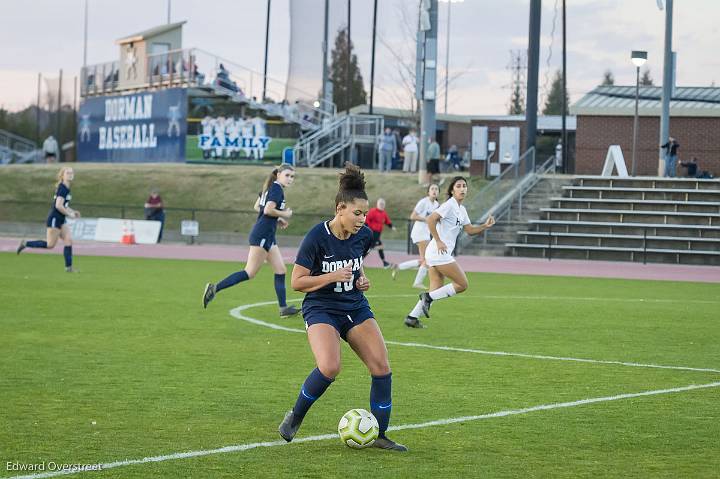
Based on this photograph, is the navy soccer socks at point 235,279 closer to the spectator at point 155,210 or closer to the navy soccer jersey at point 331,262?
the navy soccer jersey at point 331,262

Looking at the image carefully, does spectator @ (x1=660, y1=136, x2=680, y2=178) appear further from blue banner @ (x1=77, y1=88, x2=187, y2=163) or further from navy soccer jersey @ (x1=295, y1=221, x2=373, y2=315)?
navy soccer jersey @ (x1=295, y1=221, x2=373, y2=315)

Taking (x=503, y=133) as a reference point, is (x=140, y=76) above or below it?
above

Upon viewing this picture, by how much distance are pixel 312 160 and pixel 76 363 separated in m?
44.2

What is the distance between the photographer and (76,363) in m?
11.7

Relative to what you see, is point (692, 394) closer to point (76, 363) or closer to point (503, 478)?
point (503, 478)

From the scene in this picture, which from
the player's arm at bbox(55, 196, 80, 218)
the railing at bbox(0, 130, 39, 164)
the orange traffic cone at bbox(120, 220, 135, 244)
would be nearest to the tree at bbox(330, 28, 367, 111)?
the railing at bbox(0, 130, 39, 164)

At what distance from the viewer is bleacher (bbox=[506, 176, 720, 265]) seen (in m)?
35.8

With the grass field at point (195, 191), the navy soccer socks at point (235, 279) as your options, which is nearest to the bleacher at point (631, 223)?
the grass field at point (195, 191)

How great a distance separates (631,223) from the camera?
37688 mm

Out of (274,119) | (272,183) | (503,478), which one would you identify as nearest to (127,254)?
(272,183)

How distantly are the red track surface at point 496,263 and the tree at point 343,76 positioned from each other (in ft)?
100

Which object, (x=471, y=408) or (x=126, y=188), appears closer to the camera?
(x=471, y=408)

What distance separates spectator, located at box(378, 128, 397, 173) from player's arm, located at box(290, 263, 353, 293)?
42.6 m

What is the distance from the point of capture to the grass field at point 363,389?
7.52 m
